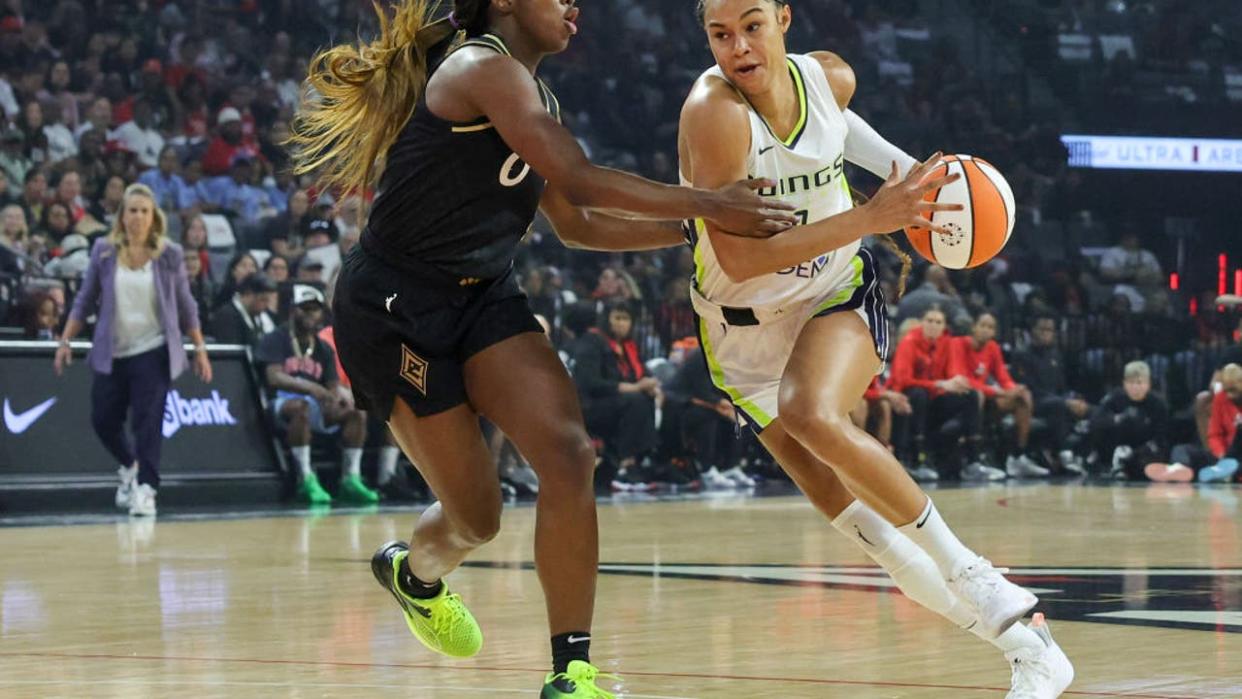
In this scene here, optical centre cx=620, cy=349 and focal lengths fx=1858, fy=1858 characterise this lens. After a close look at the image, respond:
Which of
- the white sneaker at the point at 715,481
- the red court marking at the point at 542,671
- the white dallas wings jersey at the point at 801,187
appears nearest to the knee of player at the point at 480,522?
the red court marking at the point at 542,671

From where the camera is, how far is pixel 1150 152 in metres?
22.0

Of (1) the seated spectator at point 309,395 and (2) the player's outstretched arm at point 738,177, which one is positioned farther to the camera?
(1) the seated spectator at point 309,395

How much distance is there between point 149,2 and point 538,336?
1469 centimetres

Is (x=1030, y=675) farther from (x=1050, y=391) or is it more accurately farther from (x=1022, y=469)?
(x=1050, y=391)

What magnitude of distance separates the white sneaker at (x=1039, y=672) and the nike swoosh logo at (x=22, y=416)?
28.4 feet

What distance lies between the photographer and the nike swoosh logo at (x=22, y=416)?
37.9ft

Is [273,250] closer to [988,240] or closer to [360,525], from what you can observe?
[360,525]

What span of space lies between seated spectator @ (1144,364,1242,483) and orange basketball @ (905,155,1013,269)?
35.6 ft

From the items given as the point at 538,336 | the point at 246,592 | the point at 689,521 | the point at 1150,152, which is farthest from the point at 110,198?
the point at 1150,152

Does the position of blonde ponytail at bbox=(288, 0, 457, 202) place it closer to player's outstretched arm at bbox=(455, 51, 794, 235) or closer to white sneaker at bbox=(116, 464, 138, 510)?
player's outstretched arm at bbox=(455, 51, 794, 235)

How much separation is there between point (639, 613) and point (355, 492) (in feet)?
22.2

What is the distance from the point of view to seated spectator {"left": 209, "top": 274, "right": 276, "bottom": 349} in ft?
42.2

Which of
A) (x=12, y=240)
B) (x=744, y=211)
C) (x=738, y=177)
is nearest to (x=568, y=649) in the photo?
(x=744, y=211)

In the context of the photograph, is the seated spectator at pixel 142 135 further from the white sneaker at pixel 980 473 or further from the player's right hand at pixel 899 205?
the player's right hand at pixel 899 205
